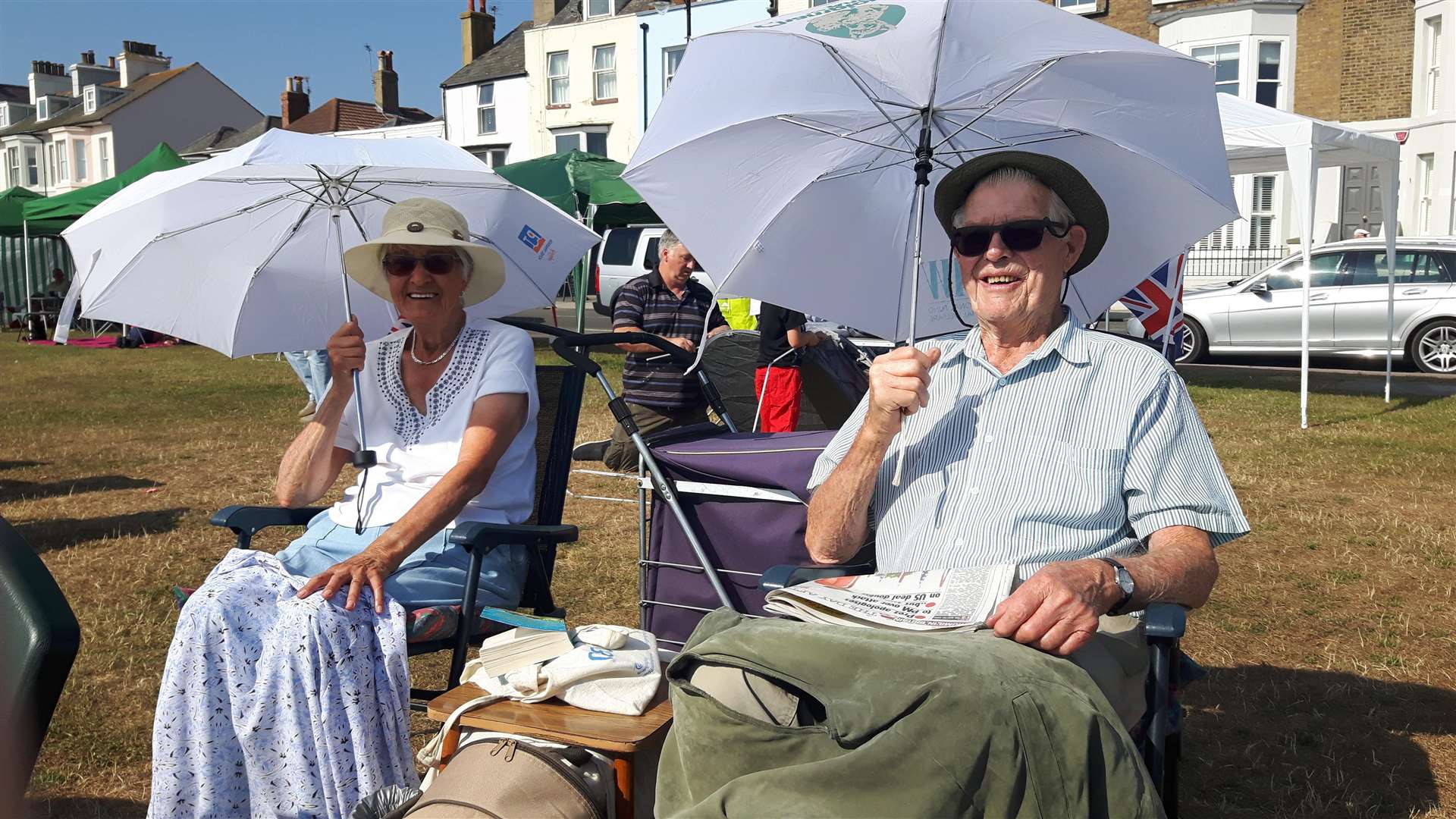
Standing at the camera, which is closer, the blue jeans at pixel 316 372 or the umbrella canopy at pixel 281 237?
the umbrella canopy at pixel 281 237

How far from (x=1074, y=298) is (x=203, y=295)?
9.23ft

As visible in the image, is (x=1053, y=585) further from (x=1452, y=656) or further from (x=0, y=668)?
(x=1452, y=656)

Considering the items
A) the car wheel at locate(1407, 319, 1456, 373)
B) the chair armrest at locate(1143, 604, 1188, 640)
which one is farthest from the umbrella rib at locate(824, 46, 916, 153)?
the car wheel at locate(1407, 319, 1456, 373)

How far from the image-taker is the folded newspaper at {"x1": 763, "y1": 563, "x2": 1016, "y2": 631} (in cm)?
231

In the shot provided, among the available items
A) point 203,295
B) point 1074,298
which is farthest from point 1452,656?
point 203,295

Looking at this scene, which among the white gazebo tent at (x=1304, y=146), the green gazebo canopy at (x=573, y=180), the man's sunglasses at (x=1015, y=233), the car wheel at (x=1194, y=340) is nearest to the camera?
the man's sunglasses at (x=1015, y=233)

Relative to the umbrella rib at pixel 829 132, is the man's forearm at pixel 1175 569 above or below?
below

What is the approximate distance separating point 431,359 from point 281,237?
34.4 inches

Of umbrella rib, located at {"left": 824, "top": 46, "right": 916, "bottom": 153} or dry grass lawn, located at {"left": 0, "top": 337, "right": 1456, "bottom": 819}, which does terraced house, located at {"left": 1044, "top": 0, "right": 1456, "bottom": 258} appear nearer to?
dry grass lawn, located at {"left": 0, "top": 337, "right": 1456, "bottom": 819}

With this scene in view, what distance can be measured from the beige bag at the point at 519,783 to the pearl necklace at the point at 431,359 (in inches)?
54.4

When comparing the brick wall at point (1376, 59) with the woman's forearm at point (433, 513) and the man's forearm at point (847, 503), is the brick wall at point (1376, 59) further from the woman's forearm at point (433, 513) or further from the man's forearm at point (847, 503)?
the woman's forearm at point (433, 513)

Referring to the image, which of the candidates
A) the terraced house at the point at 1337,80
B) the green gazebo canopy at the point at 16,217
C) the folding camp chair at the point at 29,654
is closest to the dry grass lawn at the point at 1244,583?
the folding camp chair at the point at 29,654

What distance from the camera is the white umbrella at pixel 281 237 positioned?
12.8 ft

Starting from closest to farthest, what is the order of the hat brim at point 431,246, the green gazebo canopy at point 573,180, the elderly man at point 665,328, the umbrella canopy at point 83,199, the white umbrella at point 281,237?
the hat brim at point 431,246, the white umbrella at point 281,237, the elderly man at point 665,328, the green gazebo canopy at point 573,180, the umbrella canopy at point 83,199
